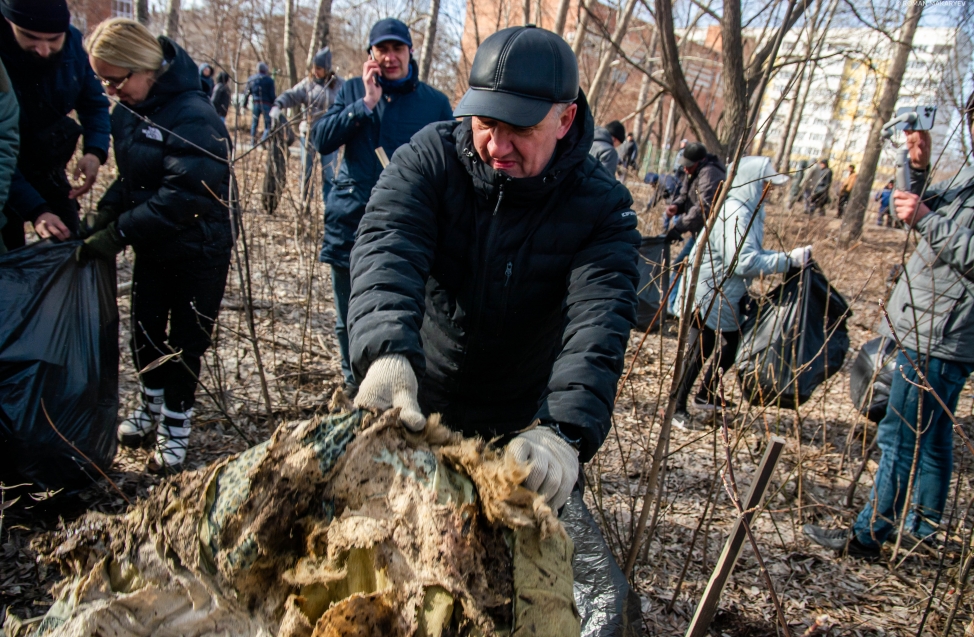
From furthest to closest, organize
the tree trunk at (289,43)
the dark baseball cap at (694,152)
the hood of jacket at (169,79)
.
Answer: the tree trunk at (289,43) → the dark baseball cap at (694,152) → the hood of jacket at (169,79)

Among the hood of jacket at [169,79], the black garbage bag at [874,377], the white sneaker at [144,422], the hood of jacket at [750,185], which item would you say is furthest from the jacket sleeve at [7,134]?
the black garbage bag at [874,377]

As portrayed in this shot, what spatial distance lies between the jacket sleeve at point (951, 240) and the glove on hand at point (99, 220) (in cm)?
355

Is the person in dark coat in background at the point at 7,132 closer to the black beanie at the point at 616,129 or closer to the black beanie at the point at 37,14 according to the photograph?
the black beanie at the point at 37,14

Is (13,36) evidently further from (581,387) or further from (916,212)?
(916,212)

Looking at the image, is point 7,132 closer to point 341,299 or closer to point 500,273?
point 341,299

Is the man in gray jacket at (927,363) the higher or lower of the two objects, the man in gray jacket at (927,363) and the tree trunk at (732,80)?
the lower

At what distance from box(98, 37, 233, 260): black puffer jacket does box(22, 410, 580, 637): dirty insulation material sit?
5.67 ft

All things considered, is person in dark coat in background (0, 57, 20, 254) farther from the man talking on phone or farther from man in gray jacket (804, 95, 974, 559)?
man in gray jacket (804, 95, 974, 559)

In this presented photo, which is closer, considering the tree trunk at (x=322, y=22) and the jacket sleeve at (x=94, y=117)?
the jacket sleeve at (x=94, y=117)

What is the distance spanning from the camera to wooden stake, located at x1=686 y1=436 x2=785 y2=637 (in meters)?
1.30

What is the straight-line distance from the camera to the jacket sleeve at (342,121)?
3264mm

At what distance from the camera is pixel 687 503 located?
323cm

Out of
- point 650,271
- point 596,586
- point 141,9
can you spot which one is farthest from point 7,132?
point 141,9

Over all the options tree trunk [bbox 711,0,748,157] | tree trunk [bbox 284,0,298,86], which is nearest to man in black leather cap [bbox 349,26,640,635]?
A: tree trunk [bbox 711,0,748,157]
